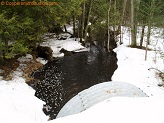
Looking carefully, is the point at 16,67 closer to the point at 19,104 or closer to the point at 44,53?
the point at 44,53

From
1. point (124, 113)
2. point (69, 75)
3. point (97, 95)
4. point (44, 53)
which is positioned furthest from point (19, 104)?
point (44, 53)

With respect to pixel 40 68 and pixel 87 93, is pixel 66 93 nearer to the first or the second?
pixel 40 68

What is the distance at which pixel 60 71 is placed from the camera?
61.1ft

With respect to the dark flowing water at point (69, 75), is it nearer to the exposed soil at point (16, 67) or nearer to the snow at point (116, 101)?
the exposed soil at point (16, 67)

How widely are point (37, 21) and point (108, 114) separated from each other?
14.2 metres

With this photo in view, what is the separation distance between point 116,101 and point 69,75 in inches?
437

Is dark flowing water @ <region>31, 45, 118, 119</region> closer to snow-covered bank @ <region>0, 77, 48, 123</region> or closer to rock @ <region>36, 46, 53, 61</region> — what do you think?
snow-covered bank @ <region>0, 77, 48, 123</region>

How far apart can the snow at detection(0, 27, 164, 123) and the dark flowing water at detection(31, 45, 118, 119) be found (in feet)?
2.25

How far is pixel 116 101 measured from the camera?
705cm

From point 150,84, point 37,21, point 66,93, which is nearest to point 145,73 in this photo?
point 150,84

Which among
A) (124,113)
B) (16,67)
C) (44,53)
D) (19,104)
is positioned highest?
(124,113)

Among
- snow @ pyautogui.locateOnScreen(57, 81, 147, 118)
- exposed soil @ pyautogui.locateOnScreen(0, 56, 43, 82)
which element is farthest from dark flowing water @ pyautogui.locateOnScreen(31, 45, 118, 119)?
snow @ pyautogui.locateOnScreen(57, 81, 147, 118)

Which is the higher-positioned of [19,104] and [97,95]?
[97,95]

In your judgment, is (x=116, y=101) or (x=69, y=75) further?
(x=69, y=75)
